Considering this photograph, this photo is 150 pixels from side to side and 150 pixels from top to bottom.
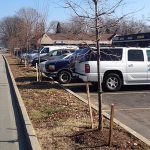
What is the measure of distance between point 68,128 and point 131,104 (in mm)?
4818

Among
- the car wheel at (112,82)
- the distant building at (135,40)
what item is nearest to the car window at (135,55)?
the car wheel at (112,82)

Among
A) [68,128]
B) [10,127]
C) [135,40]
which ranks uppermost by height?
[135,40]

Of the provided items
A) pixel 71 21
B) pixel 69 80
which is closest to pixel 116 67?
pixel 69 80

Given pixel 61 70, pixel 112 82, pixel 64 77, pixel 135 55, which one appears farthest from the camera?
pixel 61 70

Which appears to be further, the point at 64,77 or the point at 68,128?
the point at 64,77

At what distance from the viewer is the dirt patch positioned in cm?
747

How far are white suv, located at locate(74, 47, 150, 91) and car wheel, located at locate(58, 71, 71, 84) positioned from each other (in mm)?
3692

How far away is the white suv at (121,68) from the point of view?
16.4 meters

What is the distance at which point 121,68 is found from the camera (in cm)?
1653

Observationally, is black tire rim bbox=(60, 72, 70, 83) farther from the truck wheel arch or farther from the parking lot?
the truck wheel arch

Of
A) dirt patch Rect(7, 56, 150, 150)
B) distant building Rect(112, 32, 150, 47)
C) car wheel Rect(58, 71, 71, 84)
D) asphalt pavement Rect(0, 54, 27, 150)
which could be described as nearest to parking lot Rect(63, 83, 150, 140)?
dirt patch Rect(7, 56, 150, 150)

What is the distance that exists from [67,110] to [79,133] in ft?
9.48

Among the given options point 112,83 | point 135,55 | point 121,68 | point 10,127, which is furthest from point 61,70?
point 10,127

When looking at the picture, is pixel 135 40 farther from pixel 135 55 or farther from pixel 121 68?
pixel 121 68
